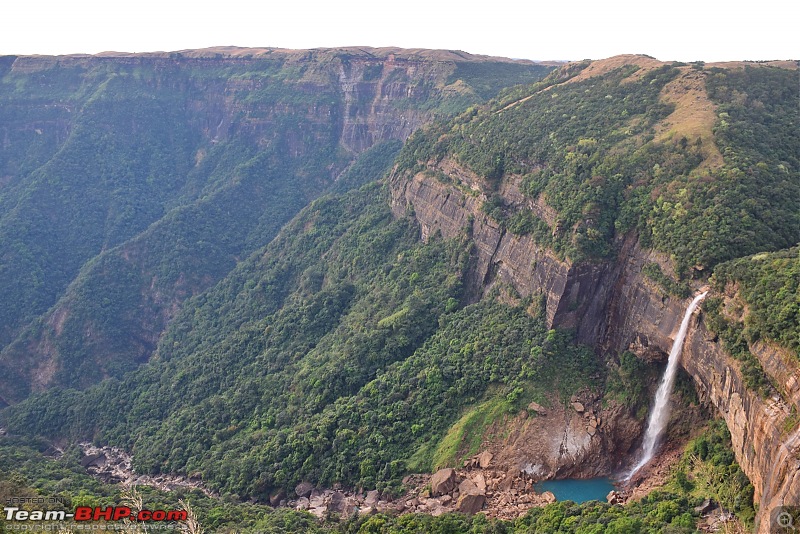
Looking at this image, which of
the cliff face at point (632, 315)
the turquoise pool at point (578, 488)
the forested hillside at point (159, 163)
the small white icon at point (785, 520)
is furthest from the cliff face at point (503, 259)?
the forested hillside at point (159, 163)

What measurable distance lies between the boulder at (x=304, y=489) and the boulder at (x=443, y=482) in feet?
37.2

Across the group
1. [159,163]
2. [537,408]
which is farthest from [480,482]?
[159,163]

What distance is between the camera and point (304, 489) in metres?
52.2

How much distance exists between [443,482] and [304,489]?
42.4ft

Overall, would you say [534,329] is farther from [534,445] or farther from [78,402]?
[78,402]

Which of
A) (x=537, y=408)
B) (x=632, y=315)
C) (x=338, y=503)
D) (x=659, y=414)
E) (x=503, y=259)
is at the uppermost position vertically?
(x=503, y=259)

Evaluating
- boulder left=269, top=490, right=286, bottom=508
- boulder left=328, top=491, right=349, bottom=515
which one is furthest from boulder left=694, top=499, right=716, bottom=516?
boulder left=269, top=490, right=286, bottom=508

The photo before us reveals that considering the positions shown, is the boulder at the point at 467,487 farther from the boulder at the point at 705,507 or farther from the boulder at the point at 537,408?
the boulder at the point at 705,507

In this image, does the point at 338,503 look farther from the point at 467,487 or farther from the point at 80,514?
the point at 80,514

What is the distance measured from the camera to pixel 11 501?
38.5m

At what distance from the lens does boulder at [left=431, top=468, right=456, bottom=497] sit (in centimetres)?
4644

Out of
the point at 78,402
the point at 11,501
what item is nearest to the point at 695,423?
the point at 11,501

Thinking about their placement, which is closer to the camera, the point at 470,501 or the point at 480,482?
the point at 470,501

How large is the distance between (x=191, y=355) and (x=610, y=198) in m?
56.5
